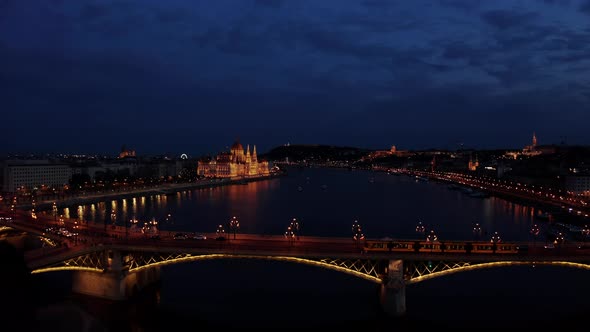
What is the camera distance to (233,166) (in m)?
132

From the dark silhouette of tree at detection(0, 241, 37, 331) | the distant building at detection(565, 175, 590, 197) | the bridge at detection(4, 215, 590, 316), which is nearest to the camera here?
the dark silhouette of tree at detection(0, 241, 37, 331)

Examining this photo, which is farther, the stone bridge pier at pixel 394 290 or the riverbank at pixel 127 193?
the riverbank at pixel 127 193

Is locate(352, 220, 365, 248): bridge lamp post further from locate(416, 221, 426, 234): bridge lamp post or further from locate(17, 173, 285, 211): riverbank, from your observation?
locate(17, 173, 285, 211): riverbank

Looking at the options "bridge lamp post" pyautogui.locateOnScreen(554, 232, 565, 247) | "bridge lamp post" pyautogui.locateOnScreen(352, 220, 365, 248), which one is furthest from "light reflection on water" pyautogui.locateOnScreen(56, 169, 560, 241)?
"bridge lamp post" pyautogui.locateOnScreen(554, 232, 565, 247)

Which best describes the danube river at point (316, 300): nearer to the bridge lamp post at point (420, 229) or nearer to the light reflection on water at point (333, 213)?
the bridge lamp post at point (420, 229)

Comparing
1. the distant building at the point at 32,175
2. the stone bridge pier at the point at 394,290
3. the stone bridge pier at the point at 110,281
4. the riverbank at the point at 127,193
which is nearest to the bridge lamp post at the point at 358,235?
the stone bridge pier at the point at 394,290

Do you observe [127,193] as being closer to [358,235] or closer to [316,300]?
[358,235]

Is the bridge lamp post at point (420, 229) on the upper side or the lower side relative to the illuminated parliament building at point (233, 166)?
lower

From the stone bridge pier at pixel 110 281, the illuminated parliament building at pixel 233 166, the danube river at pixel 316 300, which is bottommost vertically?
the danube river at pixel 316 300

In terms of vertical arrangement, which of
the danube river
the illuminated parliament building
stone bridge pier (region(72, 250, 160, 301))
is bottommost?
the danube river

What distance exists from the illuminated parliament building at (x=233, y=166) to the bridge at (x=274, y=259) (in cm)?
10213

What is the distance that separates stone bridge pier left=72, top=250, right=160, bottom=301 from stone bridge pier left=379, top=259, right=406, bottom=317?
11096 mm

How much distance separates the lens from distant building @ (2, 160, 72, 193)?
77688mm

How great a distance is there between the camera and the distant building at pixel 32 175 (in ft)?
255
